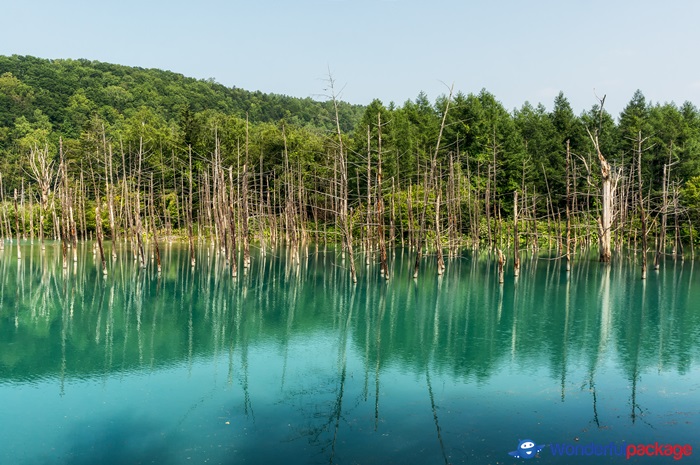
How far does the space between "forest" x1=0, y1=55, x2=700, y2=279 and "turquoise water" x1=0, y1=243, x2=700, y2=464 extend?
8156mm

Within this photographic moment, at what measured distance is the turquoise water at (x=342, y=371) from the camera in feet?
34.7

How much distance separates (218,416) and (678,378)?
11.5m

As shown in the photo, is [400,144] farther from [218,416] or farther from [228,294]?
[218,416]

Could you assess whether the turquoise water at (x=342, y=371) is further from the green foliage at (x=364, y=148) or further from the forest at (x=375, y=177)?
the green foliage at (x=364, y=148)

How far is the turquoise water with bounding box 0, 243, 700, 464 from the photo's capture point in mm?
10562

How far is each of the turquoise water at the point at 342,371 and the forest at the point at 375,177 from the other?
8.16 meters

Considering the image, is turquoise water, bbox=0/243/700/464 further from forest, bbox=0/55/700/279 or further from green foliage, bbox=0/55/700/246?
green foliage, bbox=0/55/700/246

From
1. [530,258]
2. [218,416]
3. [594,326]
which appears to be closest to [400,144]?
[530,258]

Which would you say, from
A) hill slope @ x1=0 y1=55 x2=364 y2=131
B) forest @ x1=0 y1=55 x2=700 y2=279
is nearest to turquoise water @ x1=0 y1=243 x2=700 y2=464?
forest @ x1=0 y1=55 x2=700 y2=279

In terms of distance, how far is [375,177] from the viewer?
44406 millimetres

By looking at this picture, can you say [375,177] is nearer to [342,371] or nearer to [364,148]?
[364,148]

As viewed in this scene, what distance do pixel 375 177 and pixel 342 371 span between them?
30.2m

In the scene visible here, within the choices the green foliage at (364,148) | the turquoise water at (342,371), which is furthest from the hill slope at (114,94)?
the turquoise water at (342,371)

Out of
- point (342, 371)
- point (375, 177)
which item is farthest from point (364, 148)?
point (342, 371)
